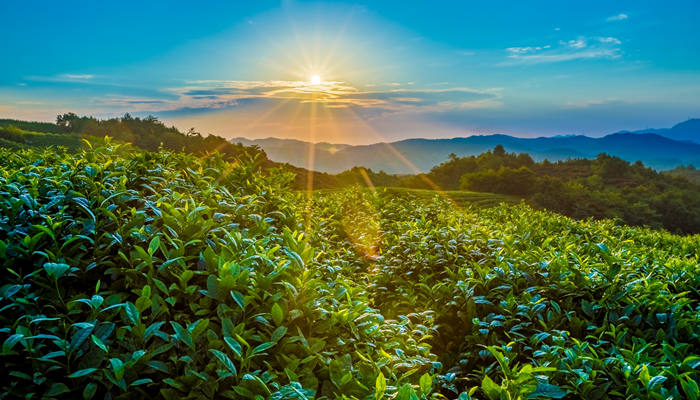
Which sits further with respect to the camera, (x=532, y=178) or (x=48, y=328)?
(x=532, y=178)

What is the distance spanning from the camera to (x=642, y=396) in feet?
7.32

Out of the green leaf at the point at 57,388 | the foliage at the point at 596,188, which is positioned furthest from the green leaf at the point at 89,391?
the foliage at the point at 596,188

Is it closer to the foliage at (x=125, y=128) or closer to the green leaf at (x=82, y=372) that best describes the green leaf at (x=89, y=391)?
the green leaf at (x=82, y=372)

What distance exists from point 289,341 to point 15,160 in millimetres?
5373

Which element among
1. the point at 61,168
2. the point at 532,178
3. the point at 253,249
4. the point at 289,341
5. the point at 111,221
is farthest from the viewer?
the point at 532,178

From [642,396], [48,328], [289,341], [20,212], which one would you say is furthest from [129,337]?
[642,396]

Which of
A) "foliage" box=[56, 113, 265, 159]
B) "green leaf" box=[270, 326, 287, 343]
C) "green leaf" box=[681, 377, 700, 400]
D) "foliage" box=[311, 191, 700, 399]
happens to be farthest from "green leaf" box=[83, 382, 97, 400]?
"foliage" box=[56, 113, 265, 159]

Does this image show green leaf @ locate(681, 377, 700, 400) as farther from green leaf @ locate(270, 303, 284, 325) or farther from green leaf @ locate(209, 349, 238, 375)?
green leaf @ locate(209, 349, 238, 375)

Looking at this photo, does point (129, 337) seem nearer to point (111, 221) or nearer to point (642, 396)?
point (111, 221)

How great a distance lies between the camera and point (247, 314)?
7.55 feet

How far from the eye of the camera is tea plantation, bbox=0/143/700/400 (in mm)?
2018

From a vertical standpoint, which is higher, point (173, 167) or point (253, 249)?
point (173, 167)

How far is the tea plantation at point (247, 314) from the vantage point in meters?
2.02

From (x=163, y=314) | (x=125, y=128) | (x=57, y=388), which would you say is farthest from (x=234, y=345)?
(x=125, y=128)
